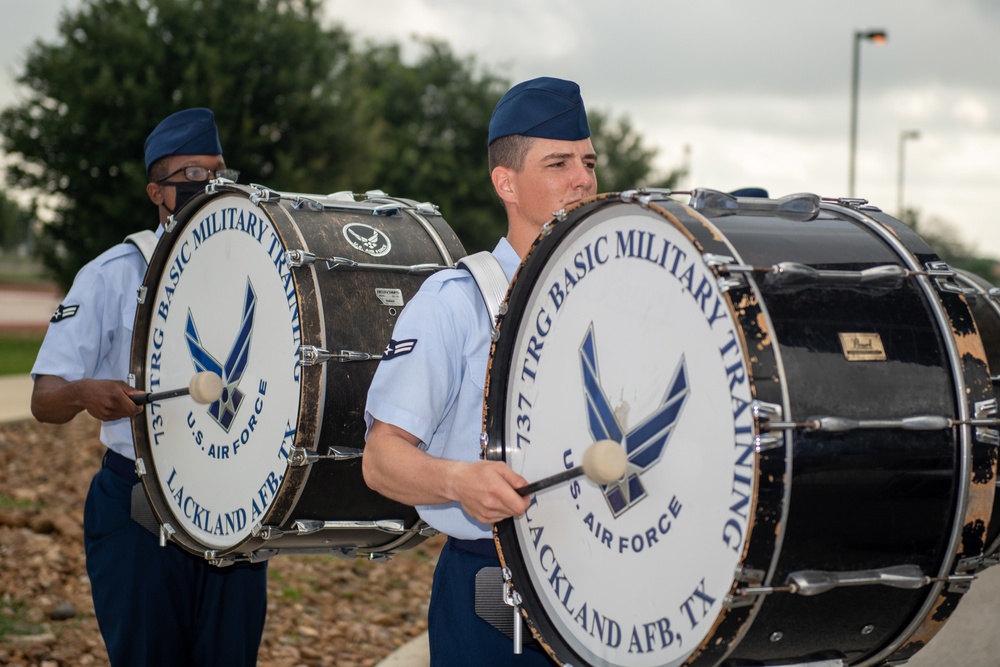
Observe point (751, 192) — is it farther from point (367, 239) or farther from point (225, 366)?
point (225, 366)

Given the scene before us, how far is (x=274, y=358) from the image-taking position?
10.7 feet

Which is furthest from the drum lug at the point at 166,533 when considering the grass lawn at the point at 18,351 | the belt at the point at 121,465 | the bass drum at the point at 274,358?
the grass lawn at the point at 18,351

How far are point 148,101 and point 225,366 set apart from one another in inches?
524

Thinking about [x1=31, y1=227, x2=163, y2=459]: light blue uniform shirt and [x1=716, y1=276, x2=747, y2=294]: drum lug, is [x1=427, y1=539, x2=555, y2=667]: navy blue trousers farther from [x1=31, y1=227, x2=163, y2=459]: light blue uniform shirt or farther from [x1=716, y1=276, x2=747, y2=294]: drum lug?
[x1=31, y1=227, x2=163, y2=459]: light blue uniform shirt

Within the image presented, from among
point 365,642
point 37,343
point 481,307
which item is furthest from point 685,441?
point 37,343

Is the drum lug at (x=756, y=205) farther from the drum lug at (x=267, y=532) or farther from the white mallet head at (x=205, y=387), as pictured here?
the white mallet head at (x=205, y=387)

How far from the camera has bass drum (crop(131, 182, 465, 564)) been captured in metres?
3.15

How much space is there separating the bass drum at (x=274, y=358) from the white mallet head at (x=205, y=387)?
0.05m

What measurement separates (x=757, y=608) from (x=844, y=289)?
1.82 ft

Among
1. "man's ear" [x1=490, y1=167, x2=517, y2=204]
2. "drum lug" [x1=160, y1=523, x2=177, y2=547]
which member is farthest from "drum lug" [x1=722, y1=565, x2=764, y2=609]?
"drum lug" [x1=160, y1=523, x2=177, y2=547]

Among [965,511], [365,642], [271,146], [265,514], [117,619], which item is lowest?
[365,642]

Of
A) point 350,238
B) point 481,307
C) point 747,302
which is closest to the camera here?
point 747,302

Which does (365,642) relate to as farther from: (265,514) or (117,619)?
(265,514)

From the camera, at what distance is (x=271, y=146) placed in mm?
16734
